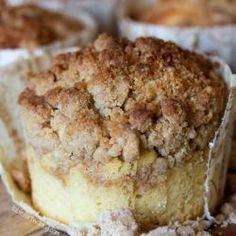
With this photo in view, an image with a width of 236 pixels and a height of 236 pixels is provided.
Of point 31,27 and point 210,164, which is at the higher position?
point 31,27

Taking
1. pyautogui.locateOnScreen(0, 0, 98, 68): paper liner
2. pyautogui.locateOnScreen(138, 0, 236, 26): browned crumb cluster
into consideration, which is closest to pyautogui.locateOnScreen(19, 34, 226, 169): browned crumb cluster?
pyautogui.locateOnScreen(0, 0, 98, 68): paper liner

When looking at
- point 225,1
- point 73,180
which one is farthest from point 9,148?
point 225,1

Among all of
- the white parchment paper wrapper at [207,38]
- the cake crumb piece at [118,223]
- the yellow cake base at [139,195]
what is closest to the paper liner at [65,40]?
the white parchment paper wrapper at [207,38]

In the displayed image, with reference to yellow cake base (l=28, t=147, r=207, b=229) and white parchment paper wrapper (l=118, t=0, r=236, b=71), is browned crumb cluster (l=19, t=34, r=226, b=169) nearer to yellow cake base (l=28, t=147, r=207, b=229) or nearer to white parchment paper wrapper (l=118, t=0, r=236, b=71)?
yellow cake base (l=28, t=147, r=207, b=229)

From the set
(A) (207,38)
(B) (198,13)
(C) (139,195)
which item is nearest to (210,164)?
(C) (139,195)

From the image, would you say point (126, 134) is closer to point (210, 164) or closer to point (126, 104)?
point (126, 104)

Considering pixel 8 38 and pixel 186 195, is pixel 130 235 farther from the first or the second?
pixel 8 38
